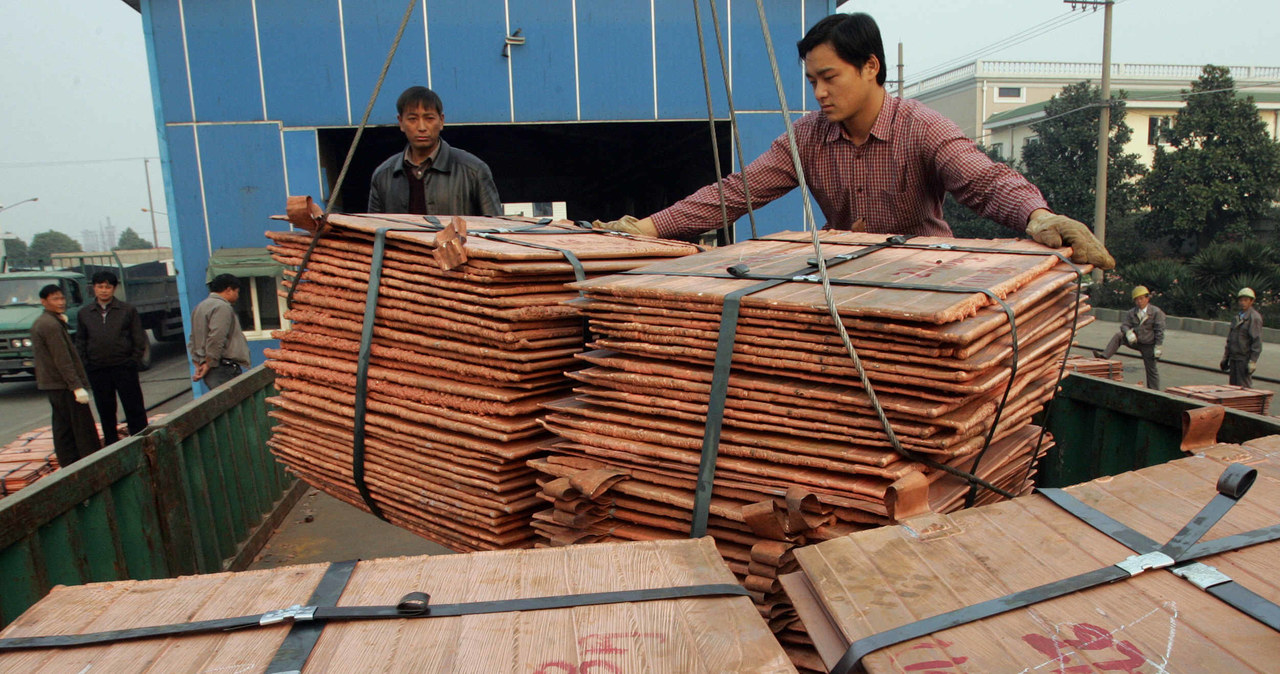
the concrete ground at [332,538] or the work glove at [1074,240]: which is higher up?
the work glove at [1074,240]

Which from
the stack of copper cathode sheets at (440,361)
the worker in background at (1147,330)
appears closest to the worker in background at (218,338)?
the stack of copper cathode sheets at (440,361)

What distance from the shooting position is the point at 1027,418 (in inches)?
97.2

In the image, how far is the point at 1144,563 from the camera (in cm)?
149

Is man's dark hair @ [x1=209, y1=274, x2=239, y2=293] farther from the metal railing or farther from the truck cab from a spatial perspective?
the truck cab

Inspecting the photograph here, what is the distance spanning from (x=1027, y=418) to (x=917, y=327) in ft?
2.88

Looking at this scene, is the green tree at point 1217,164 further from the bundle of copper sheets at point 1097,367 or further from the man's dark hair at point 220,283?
the man's dark hair at point 220,283

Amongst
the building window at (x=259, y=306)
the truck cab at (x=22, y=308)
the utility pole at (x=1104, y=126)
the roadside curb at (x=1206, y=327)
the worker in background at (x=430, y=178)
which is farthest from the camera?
the utility pole at (x=1104, y=126)

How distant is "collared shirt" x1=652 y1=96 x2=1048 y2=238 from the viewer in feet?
10.7

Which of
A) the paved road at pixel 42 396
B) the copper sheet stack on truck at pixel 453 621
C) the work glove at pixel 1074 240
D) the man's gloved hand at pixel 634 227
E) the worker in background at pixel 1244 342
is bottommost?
the paved road at pixel 42 396

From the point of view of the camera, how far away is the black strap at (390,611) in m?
1.53

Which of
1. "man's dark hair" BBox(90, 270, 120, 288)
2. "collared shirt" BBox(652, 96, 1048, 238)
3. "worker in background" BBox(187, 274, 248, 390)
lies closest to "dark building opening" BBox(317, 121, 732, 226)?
"man's dark hair" BBox(90, 270, 120, 288)

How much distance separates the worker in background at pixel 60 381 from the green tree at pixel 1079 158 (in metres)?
28.3

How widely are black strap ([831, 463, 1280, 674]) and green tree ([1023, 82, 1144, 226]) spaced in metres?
29.1

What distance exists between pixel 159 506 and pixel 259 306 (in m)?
8.53
